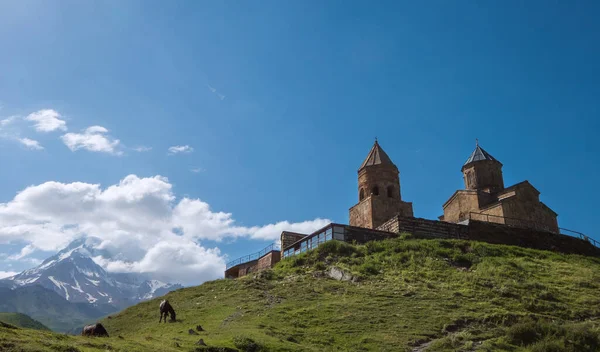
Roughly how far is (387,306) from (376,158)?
21.6 meters

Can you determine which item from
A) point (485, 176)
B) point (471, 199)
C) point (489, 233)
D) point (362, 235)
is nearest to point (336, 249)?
point (362, 235)

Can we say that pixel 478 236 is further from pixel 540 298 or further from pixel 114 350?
pixel 114 350

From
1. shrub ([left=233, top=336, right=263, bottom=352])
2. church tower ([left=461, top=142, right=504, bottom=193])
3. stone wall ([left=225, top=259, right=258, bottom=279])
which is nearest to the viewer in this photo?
shrub ([left=233, top=336, right=263, bottom=352])

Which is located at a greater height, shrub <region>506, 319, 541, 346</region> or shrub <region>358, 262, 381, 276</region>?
shrub <region>358, 262, 381, 276</region>

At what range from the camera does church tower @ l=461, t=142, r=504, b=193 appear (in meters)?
41.4

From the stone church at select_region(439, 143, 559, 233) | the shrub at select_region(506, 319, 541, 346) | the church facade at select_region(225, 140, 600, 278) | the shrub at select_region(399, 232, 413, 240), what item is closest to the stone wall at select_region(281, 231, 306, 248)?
the church facade at select_region(225, 140, 600, 278)

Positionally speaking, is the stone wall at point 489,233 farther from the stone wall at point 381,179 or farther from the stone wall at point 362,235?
the stone wall at point 381,179

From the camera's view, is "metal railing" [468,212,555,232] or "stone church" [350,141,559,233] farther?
"stone church" [350,141,559,233]

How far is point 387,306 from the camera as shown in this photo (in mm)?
19266

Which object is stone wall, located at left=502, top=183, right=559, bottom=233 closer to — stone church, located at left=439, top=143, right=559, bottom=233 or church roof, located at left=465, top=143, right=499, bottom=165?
stone church, located at left=439, top=143, right=559, bottom=233

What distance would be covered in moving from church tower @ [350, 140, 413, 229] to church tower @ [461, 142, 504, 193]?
7.21m

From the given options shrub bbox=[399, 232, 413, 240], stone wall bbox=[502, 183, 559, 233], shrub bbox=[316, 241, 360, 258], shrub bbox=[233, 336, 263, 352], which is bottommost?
shrub bbox=[233, 336, 263, 352]

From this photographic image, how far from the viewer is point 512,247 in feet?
99.3

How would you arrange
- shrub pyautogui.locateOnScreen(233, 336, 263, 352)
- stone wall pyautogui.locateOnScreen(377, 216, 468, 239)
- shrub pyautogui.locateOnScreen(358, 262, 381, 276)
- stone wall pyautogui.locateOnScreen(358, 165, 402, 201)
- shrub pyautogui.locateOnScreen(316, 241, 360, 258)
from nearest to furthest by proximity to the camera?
shrub pyautogui.locateOnScreen(233, 336, 263, 352) < shrub pyautogui.locateOnScreen(358, 262, 381, 276) < shrub pyautogui.locateOnScreen(316, 241, 360, 258) < stone wall pyautogui.locateOnScreen(377, 216, 468, 239) < stone wall pyautogui.locateOnScreen(358, 165, 402, 201)
